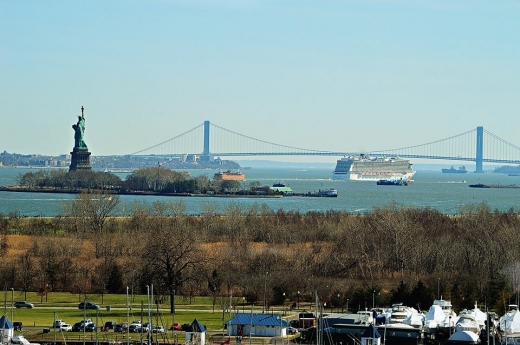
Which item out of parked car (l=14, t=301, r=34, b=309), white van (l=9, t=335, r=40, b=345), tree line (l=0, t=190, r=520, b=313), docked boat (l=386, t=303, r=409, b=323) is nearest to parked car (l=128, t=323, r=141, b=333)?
white van (l=9, t=335, r=40, b=345)

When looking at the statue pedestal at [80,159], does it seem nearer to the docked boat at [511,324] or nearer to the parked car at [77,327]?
the parked car at [77,327]

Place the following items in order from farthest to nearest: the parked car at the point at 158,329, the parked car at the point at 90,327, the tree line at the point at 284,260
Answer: the tree line at the point at 284,260, the parked car at the point at 90,327, the parked car at the point at 158,329

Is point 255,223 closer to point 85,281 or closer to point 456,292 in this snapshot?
point 85,281

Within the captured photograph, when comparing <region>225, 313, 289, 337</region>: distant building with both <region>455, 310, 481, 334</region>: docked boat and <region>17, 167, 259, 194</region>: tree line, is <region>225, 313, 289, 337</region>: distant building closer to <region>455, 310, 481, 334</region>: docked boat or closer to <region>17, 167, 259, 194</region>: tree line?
<region>455, 310, 481, 334</region>: docked boat

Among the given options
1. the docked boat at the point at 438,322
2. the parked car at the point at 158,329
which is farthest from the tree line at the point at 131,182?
the parked car at the point at 158,329

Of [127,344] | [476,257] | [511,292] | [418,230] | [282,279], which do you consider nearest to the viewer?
[127,344]

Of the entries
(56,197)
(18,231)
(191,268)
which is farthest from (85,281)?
(56,197)
